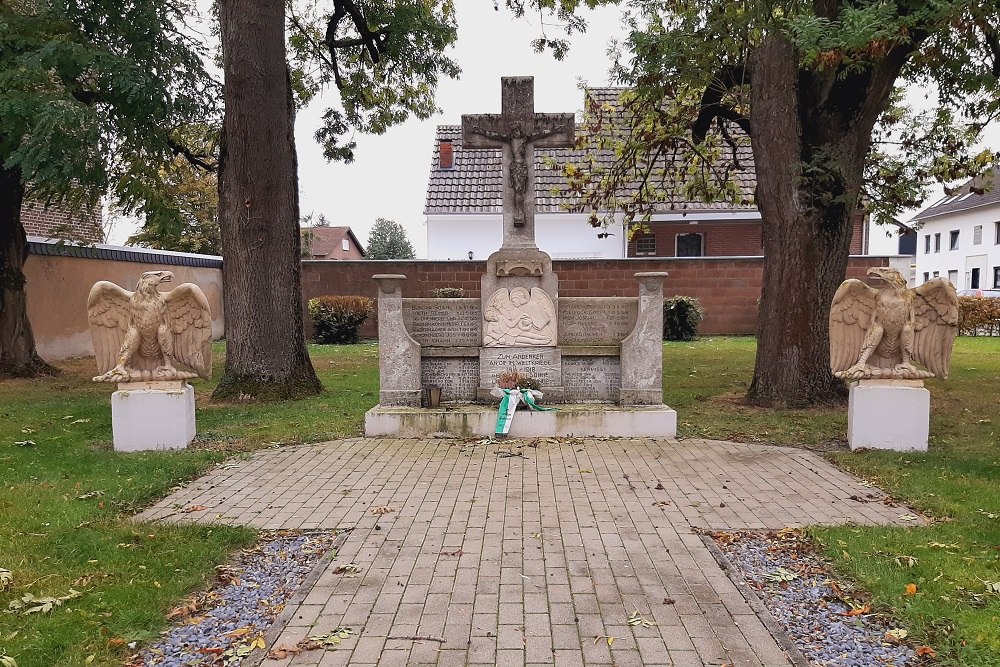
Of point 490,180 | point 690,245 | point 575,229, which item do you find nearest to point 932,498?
point 575,229

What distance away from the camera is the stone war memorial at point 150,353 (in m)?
7.18

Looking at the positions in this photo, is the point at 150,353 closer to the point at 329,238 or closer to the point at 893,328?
the point at 893,328

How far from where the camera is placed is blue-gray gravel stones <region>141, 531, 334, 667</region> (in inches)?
130

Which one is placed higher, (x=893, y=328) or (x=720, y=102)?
(x=720, y=102)

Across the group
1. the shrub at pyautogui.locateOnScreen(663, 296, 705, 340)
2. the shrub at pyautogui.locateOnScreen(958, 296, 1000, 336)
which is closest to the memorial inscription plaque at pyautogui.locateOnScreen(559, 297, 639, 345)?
the shrub at pyautogui.locateOnScreen(663, 296, 705, 340)

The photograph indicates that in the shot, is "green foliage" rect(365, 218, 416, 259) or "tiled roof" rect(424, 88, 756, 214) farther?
"green foliage" rect(365, 218, 416, 259)

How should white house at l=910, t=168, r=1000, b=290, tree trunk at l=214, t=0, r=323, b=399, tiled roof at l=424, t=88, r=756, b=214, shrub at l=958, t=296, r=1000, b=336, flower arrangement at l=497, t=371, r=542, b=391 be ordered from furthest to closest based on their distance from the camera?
white house at l=910, t=168, r=1000, b=290, tiled roof at l=424, t=88, r=756, b=214, shrub at l=958, t=296, r=1000, b=336, tree trunk at l=214, t=0, r=323, b=399, flower arrangement at l=497, t=371, r=542, b=391

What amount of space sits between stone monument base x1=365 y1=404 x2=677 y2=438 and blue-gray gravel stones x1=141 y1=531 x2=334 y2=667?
3.03 m

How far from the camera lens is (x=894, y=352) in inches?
282

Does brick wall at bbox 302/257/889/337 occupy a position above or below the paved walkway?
above

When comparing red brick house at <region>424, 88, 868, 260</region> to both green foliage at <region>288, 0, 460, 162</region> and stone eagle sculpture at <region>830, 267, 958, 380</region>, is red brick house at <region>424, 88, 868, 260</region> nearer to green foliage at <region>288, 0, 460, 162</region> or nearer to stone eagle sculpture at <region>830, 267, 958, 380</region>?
green foliage at <region>288, 0, 460, 162</region>

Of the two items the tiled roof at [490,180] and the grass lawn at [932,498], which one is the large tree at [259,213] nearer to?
the grass lawn at [932,498]

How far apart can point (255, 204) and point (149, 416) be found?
381 centimetres

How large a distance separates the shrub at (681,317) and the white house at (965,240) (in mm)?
21472
